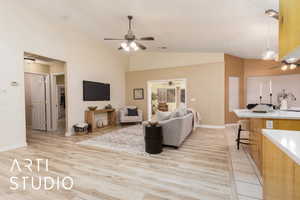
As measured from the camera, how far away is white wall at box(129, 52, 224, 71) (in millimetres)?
5785

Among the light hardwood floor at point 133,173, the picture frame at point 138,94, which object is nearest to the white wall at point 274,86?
the light hardwood floor at point 133,173

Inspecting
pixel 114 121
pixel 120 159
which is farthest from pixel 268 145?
pixel 114 121

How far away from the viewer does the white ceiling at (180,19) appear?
282cm

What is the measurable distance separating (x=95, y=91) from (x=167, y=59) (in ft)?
10.9

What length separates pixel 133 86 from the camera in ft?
23.8

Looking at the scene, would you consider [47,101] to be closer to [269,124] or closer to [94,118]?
[94,118]

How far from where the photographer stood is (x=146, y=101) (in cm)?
697

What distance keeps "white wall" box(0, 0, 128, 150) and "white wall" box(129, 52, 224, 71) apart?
1.83 meters

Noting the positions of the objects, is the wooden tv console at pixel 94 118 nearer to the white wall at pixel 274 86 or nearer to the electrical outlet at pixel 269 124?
the electrical outlet at pixel 269 124

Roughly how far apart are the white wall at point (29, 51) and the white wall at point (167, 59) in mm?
1826

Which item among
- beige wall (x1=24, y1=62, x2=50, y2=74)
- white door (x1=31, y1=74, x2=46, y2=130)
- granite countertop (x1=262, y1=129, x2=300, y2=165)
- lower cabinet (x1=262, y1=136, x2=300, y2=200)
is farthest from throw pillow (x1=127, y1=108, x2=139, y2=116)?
granite countertop (x1=262, y1=129, x2=300, y2=165)

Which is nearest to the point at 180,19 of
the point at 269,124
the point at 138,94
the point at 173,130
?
the point at 173,130

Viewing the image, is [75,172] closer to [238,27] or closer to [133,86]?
[238,27]

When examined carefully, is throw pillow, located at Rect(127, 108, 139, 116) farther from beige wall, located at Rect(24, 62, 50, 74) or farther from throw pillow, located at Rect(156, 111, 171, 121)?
beige wall, located at Rect(24, 62, 50, 74)
